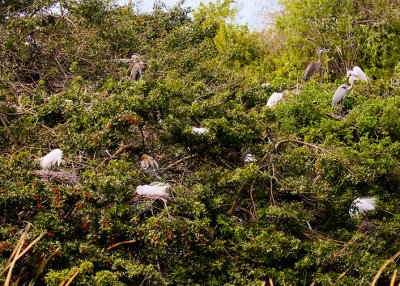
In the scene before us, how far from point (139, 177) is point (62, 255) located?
1005 mm

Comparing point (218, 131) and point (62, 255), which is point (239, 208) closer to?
point (218, 131)

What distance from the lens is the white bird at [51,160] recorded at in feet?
17.3

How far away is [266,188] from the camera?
5.52 metres

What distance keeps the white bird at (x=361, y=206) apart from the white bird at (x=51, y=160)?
8.67ft

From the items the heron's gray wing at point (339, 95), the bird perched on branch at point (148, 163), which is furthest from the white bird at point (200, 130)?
the heron's gray wing at point (339, 95)

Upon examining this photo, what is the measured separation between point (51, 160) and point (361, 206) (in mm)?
2863

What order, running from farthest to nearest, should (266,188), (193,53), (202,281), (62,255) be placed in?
1. (193,53)
2. (266,188)
3. (202,281)
4. (62,255)

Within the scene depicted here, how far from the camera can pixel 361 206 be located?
589 cm

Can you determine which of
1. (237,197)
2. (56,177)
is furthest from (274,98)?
(56,177)

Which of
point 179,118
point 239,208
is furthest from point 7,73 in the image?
point 239,208

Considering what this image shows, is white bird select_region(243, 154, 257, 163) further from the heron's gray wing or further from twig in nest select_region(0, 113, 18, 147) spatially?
twig in nest select_region(0, 113, 18, 147)

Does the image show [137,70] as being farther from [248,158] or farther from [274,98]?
[248,158]

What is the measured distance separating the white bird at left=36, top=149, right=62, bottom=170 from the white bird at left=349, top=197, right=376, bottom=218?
104 inches

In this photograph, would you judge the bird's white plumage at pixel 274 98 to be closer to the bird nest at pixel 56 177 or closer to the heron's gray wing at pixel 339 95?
the heron's gray wing at pixel 339 95
